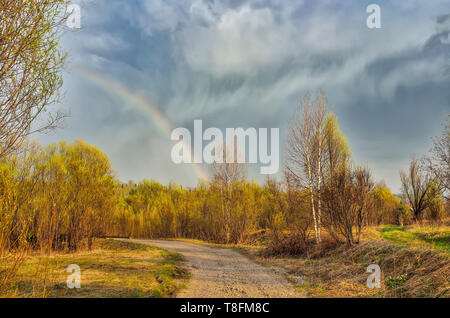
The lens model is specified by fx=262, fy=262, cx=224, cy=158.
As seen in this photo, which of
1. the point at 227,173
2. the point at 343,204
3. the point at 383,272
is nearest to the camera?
the point at 383,272

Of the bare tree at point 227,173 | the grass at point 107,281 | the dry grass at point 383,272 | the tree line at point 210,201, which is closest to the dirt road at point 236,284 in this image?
the grass at point 107,281

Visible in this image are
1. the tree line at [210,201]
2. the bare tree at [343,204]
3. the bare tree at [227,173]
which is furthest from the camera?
the bare tree at [227,173]

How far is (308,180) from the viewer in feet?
→ 44.6

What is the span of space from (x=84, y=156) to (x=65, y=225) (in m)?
5.27

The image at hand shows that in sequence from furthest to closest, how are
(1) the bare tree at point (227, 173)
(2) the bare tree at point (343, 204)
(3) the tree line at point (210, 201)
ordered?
(1) the bare tree at point (227, 173) < (2) the bare tree at point (343, 204) < (3) the tree line at point (210, 201)

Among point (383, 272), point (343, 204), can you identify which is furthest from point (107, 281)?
point (343, 204)

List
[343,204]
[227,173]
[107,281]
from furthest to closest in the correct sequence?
[227,173] → [343,204] → [107,281]

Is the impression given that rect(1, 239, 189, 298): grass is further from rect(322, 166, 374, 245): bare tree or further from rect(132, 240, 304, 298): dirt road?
rect(322, 166, 374, 245): bare tree

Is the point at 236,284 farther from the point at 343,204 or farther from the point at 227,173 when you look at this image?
the point at 227,173

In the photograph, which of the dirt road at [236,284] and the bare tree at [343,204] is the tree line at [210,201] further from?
the dirt road at [236,284]

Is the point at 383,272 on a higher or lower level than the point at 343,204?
lower

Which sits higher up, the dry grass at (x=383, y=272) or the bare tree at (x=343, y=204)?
the bare tree at (x=343, y=204)
